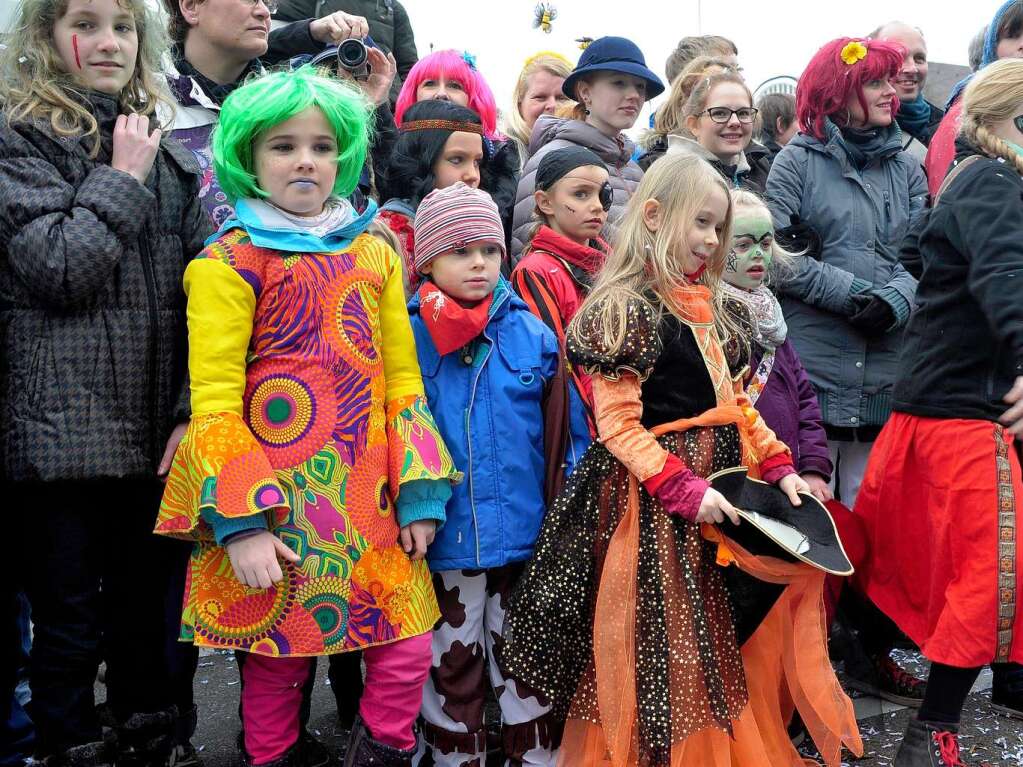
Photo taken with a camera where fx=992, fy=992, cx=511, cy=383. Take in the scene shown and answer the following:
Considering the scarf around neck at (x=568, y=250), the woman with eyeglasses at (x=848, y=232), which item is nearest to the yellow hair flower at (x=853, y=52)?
the woman with eyeglasses at (x=848, y=232)

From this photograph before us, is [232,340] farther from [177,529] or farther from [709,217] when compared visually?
[709,217]

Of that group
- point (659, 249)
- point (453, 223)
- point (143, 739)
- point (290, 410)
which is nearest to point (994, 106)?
point (659, 249)

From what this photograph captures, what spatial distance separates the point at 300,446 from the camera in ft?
7.98

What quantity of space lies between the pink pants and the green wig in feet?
3.98

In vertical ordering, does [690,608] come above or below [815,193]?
below

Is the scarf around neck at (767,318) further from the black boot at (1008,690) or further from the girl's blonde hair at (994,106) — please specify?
the black boot at (1008,690)

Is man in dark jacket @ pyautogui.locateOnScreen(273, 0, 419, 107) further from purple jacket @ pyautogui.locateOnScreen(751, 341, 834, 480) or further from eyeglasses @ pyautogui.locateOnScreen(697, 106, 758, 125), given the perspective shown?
purple jacket @ pyautogui.locateOnScreen(751, 341, 834, 480)

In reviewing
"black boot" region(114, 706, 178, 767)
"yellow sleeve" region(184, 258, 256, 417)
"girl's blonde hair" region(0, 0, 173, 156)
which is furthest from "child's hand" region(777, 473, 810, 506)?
"girl's blonde hair" region(0, 0, 173, 156)

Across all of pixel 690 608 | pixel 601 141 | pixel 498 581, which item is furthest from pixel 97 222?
pixel 601 141

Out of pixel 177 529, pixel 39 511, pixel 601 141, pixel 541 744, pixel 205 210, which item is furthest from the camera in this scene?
pixel 601 141

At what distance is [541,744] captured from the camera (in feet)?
9.14

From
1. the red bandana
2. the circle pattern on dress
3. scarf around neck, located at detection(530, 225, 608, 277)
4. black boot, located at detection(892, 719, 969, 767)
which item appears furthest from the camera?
scarf around neck, located at detection(530, 225, 608, 277)

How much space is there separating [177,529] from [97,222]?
788mm

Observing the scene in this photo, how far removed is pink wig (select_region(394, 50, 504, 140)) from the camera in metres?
3.97
